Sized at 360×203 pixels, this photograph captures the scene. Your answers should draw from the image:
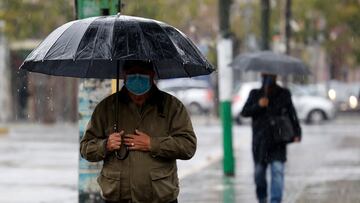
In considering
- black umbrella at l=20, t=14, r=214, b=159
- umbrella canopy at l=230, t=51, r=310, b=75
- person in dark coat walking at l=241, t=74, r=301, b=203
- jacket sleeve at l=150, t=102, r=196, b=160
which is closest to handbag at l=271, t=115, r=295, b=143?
person in dark coat walking at l=241, t=74, r=301, b=203

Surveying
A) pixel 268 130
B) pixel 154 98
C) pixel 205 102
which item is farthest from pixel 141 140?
pixel 205 102

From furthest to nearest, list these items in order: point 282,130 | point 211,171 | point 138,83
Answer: point 211,171
point 282,130
point 138,83

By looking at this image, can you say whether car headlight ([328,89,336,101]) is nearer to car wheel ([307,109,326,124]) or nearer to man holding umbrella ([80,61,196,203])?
car wheel ([307,109,326,124])

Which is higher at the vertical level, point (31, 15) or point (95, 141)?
point (31, 15)

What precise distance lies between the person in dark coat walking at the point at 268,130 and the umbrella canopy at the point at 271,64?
27.8 inches

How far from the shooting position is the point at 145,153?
245 inches

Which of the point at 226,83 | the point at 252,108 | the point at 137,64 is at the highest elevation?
the point at 137,64

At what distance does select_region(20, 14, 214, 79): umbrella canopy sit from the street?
6529 millimetres

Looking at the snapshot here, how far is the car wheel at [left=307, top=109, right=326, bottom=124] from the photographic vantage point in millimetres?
36750

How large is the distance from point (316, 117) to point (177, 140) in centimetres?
3118

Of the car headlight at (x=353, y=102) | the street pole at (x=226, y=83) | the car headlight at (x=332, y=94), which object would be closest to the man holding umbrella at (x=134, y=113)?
the street pole at (x=226, y=83)

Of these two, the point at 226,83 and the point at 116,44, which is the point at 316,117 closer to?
the point at 226,83

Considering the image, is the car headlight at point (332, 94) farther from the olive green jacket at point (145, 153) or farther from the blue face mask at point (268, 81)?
the olive green jacket at point (145, 153)

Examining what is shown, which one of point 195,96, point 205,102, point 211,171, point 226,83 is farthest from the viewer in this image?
point 205,102
